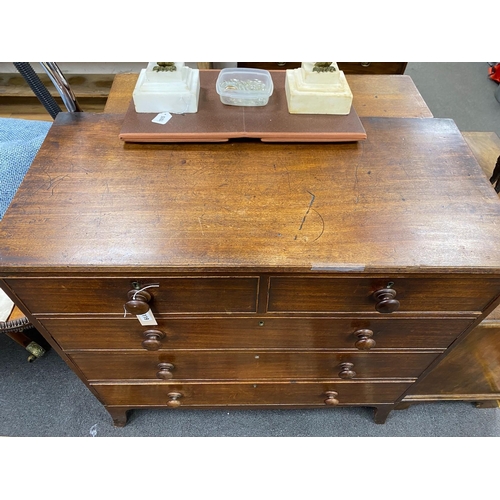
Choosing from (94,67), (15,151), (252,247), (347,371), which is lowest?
(347,371)

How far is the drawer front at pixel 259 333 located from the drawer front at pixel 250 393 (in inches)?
9.1

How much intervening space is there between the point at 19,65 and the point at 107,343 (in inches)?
26.6

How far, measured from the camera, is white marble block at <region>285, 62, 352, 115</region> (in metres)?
0.77

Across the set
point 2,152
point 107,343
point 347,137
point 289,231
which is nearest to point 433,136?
point 347,137

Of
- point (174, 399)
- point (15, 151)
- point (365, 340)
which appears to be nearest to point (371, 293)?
point (365, 340)

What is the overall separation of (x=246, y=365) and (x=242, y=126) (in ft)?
1.89

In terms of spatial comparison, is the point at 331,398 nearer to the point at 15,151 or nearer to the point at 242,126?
the point at 242,126

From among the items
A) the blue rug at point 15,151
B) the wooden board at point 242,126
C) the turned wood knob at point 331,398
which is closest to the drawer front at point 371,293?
the wooden board at point 242,126

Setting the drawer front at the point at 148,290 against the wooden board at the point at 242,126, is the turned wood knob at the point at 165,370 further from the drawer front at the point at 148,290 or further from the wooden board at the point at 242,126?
the wooden board at the point at 242,126

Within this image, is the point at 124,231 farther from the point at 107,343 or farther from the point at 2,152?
the point at 2,152

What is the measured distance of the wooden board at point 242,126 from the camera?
2.48 ft

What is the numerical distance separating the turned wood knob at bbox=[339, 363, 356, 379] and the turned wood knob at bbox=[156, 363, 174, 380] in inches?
16.9

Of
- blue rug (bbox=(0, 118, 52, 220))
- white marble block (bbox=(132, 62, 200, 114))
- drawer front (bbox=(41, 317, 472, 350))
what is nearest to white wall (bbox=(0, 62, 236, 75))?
blue rug (bbox=(0, 118, 52, 220))

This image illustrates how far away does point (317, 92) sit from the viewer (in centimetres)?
77
